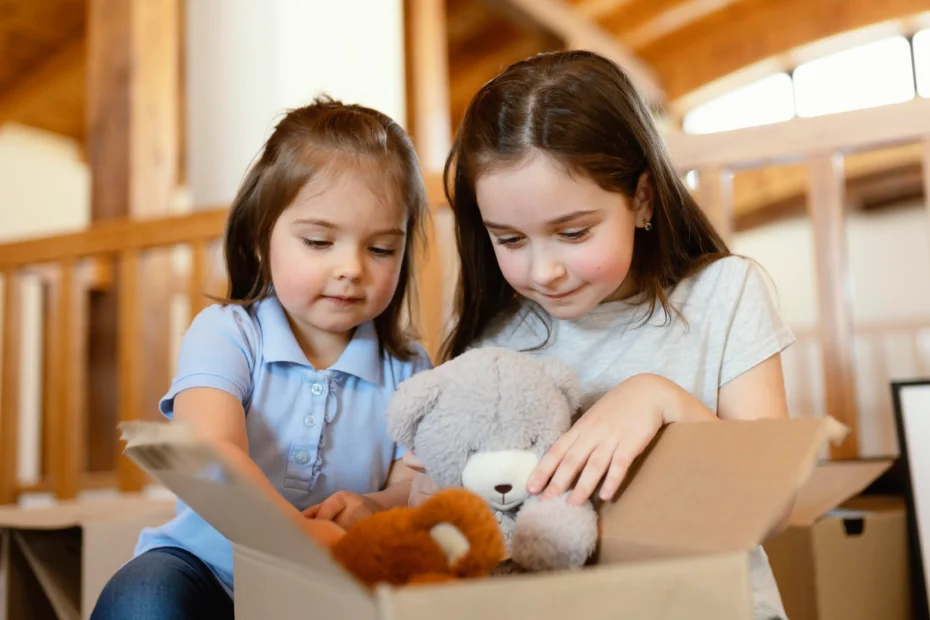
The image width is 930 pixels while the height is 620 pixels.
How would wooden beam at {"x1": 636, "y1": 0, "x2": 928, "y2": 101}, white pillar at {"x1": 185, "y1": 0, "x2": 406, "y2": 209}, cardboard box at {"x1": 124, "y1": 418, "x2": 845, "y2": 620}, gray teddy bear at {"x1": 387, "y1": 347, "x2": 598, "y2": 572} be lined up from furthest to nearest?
wooden beam at {"x1": 636, "y1": 0, "x2": 928, "y2": 101} < white pillar at {"x1": 185, "y1": 0, "x2": 406, "y2": 209} < gray teddy bear at {"x1": 387, "y1": 347, "x2": 598, "y2": 572} < cardboard box at {"x1": 124, "y1": 418, "x2": 845, "y2": 620}

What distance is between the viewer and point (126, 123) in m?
2.62

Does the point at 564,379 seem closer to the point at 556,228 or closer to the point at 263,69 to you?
the point at 556,228

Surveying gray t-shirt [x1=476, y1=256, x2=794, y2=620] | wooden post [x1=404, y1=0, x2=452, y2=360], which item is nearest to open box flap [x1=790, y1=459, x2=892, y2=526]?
gray t-shirt [x1=476, y1=256, x2=794, y2=620]

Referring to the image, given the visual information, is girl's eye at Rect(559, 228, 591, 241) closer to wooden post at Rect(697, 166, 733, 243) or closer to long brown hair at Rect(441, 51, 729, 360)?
long brown hair at Rect(441, 51, 729, 360)

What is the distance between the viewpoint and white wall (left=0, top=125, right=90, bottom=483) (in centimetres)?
460

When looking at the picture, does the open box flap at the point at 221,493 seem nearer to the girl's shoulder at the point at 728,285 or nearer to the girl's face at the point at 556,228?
the girl's face at the point at 556,228

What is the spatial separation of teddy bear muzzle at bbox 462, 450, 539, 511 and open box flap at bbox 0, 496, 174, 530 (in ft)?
1.88

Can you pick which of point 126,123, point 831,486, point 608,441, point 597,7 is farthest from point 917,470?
point 597,7

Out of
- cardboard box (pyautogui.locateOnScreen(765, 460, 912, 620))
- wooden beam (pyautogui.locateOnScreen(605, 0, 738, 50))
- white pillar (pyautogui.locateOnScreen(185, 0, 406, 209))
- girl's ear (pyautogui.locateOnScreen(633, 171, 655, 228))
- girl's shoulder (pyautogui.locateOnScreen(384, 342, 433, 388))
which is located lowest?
cardboard box (pyautogui.locateOnScreen(765, 460, 912, 620))

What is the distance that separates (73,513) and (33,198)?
14.9 ft

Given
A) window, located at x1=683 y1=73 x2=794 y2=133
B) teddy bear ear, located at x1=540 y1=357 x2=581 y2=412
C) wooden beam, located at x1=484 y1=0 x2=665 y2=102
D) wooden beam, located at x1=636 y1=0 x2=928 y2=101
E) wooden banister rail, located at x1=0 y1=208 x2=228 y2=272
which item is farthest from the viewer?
window, located at x1=683 y1=73 x2=794 y2=133

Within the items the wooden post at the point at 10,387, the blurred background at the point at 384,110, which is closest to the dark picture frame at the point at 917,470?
the blurred background at the point at 384,110

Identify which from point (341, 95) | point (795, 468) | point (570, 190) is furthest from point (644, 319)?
point (341, 95)

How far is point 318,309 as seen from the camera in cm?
94
